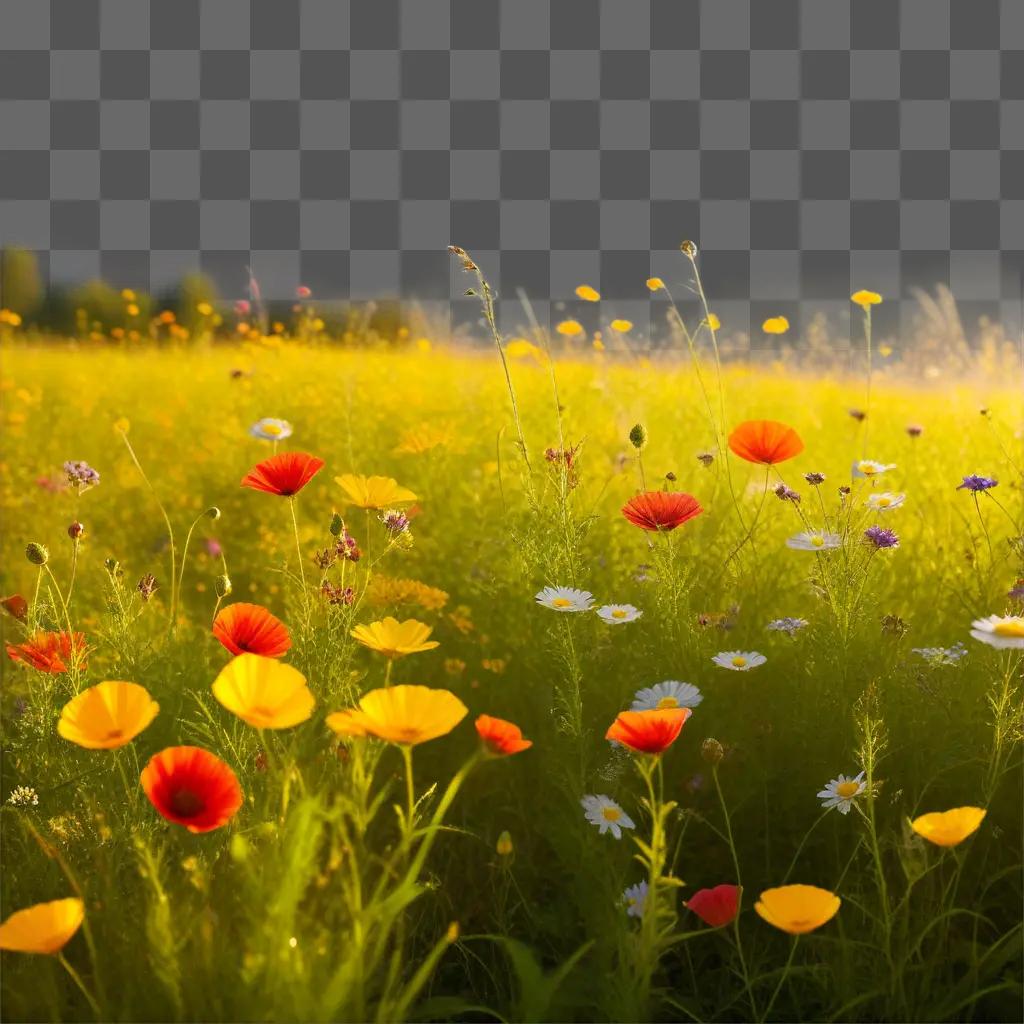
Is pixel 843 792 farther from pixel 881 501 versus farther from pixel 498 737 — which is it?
pixel 881 501

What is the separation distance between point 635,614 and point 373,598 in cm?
59

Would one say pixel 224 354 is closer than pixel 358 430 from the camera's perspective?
No

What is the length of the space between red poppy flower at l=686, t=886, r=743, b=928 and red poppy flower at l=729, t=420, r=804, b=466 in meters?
0.76

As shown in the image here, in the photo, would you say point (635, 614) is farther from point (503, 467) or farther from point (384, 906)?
point (503, 467)

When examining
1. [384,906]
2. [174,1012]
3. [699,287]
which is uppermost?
[699,287]

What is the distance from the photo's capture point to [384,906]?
0.96 metres

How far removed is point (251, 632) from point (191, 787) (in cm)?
27

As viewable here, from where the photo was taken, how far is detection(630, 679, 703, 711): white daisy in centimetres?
143

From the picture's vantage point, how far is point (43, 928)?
0.93m

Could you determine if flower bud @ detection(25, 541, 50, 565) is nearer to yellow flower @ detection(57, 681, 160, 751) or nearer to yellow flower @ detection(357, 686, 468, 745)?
yellow flower @ detection(57, 681, 160, 751)

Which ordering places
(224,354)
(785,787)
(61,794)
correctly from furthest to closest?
(224,354) → (785,787) → (61,794)

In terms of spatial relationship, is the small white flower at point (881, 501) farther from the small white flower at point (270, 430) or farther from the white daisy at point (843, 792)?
the small white flower at point (270, 430)

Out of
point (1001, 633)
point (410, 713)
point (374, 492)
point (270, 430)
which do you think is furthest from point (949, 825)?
point (270, 430)

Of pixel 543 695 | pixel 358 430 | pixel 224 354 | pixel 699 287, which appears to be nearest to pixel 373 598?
pixel 543 695
